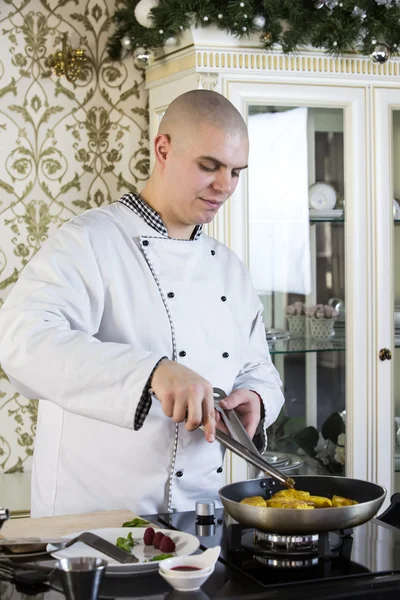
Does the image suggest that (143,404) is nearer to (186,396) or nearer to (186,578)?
(186,396)

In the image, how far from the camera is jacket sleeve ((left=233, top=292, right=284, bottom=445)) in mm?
1958

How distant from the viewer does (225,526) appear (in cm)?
152

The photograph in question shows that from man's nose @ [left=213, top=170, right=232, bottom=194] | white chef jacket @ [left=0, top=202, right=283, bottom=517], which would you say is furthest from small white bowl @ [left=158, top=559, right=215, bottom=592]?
man's nose @ [left=213, top=170, right=232, bottom=194]

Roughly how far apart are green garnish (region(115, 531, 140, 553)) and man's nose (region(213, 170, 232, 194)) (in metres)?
0.81

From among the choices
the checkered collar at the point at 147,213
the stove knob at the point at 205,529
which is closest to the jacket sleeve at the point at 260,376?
the checkered collar at the point at 147,213

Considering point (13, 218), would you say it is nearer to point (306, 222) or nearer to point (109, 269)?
point (306, 222)

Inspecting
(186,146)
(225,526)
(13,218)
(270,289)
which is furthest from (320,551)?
(13,218)

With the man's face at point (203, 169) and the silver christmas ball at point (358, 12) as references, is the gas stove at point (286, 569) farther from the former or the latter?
the silver christmas ball at point (358, 12)

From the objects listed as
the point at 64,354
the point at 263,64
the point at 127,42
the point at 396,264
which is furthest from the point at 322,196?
the point at 64,354

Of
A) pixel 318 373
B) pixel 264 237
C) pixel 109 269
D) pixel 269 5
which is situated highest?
pixel 269 5

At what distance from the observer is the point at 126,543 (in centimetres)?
136

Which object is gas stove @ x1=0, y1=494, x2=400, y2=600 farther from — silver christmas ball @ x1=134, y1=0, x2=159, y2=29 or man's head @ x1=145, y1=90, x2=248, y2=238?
silver christmas ball @ x1=134, y1=0, x2=159, y2=29

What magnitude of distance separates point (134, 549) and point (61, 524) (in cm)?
22

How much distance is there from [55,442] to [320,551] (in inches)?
30.0
